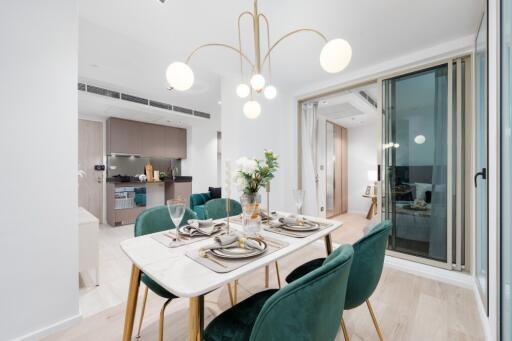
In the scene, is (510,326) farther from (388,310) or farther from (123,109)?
(123,109)

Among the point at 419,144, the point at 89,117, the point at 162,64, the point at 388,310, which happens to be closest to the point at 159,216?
the point at 388,310

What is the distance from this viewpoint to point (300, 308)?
2.03ft

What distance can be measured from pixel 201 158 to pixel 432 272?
526 centimetres

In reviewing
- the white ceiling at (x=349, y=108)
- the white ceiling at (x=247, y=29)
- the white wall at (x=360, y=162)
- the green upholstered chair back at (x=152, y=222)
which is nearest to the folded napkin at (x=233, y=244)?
the green upholstered chair back at (x=152, y=222)

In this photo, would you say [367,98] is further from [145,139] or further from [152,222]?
[145,139]

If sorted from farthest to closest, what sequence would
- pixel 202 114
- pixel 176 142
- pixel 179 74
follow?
pixel 176 142
pixel 202 114
pixel 179 74

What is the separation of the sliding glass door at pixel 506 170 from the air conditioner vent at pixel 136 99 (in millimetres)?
4545

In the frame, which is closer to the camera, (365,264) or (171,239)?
(365,264)

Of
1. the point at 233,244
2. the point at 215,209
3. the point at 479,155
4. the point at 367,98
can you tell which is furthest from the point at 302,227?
the point at 367,98

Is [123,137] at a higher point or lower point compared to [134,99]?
lower

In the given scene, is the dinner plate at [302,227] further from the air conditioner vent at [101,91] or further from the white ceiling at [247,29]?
the air conditioner vent at [101,91]

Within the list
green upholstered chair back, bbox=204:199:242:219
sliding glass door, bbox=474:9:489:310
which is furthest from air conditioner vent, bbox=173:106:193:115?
sliding glass door, bbox=474:9:489:310

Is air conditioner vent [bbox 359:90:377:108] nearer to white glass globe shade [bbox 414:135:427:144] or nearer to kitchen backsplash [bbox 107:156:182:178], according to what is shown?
white glass globe shade [bbox 414:135:427:144]

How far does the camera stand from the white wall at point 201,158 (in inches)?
233
